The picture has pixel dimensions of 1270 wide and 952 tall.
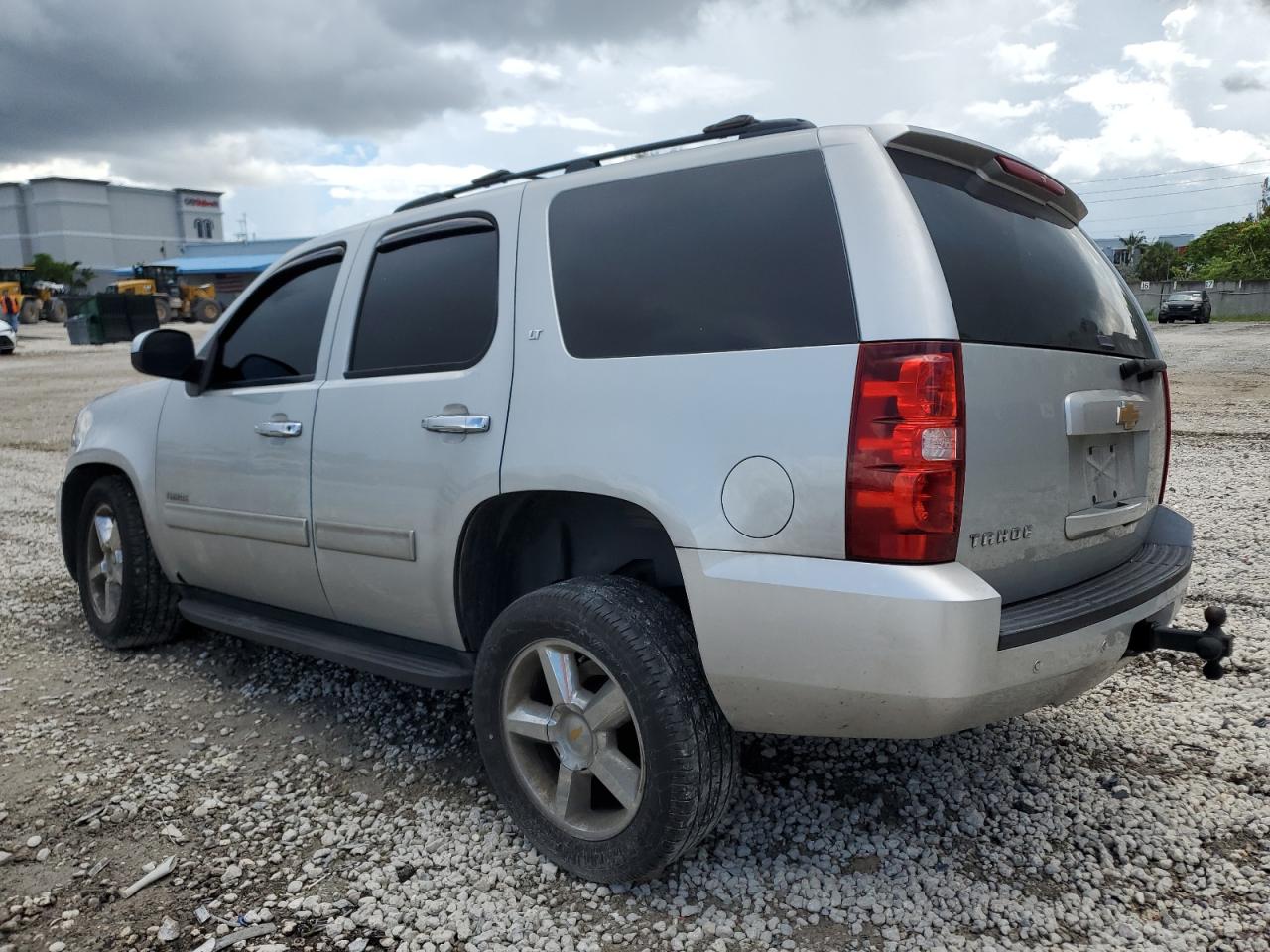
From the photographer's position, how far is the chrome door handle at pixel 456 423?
2.81 metres

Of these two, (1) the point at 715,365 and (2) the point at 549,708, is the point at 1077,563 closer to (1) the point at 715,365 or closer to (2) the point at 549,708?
(1) the point at 715,365

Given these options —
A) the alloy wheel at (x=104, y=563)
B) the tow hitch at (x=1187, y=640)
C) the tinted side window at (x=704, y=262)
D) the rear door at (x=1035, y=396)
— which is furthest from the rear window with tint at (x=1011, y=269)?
the alloy wheel at (x=104, y=563)

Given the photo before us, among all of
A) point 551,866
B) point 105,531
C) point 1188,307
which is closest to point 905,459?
point 551,866

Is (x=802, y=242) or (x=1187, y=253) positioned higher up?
(x=1187, y=253)

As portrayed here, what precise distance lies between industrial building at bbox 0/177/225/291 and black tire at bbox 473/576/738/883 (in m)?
98.3

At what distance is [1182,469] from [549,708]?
7.17 metres

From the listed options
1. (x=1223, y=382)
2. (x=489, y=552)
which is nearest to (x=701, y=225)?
(x=489, y=552)

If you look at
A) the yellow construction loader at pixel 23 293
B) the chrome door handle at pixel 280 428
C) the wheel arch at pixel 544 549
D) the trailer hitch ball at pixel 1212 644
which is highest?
the yellow construction loader at pixel 23 293

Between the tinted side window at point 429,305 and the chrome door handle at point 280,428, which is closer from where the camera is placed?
the tinted side window at point 429,305

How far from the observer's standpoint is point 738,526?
7.38 feet

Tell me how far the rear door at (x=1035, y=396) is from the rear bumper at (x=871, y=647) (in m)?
0.15

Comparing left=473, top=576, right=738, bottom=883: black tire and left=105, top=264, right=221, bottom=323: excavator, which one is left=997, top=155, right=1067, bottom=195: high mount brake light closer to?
left=473, top=576, right=738, bottom=883: black tire

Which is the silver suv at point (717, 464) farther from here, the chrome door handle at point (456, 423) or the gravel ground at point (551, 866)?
the gravel ground at point (551, 866)

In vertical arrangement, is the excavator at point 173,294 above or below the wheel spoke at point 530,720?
above
